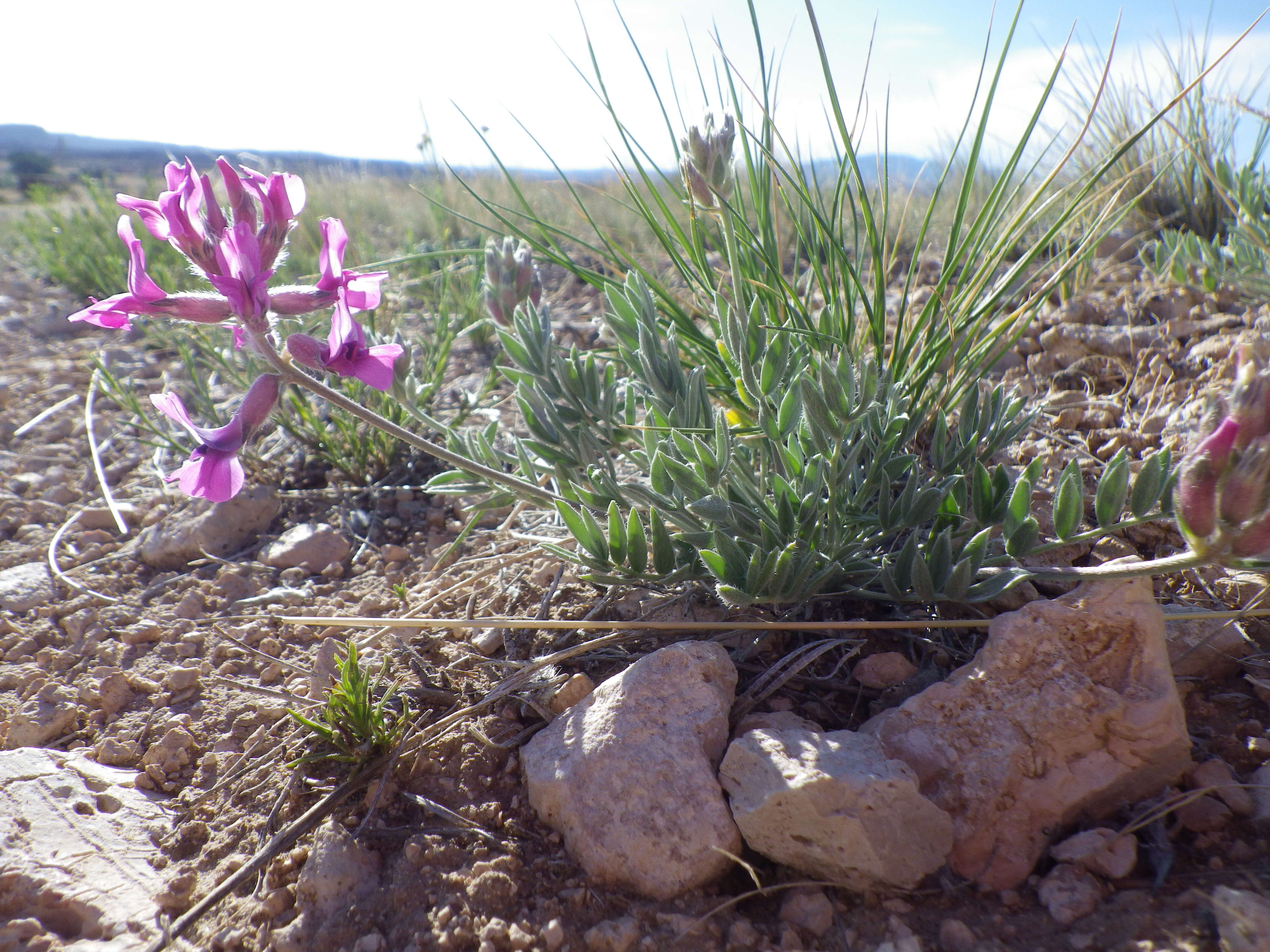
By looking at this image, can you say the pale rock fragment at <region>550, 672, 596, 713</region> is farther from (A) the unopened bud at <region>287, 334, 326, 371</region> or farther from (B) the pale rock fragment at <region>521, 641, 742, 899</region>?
(A) the unopened bud at <region>287, 334, 326, 371</region>

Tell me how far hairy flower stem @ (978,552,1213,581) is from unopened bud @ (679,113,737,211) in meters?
1.00

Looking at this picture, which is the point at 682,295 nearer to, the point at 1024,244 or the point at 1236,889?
the point at 1024,244

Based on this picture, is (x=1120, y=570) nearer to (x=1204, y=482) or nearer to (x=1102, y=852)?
(x=1204, y=482)

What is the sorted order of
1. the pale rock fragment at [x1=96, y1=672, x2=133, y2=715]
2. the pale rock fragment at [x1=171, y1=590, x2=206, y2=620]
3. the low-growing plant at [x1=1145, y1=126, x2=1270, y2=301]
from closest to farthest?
the pale rock fragment at [x1=96, y1=672, x2=133, y2=715], the pale rock fragment at [x1=171, y1=590, x2=206, y2=620], the low-growing plant at [x1=1145, y1=126, x2=1270, y2=301]

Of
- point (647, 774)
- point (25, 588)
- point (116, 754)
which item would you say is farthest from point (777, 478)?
point (25, 588)

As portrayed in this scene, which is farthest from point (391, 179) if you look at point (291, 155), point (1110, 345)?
point (1110, 345)

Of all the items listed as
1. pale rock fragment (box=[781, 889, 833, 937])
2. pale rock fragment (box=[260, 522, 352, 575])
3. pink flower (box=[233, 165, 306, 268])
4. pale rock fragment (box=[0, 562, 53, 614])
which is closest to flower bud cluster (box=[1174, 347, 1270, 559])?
pale rock fragment (box=[781, 889, 833, 937])

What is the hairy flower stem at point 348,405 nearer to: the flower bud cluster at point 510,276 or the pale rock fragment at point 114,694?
the flower bud cluster at point 510,276

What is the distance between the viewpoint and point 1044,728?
134cm

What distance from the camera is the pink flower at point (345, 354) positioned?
4.87 feet

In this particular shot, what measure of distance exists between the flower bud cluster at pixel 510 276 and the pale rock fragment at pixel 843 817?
146 cm

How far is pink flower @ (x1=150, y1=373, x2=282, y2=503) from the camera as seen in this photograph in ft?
4.71

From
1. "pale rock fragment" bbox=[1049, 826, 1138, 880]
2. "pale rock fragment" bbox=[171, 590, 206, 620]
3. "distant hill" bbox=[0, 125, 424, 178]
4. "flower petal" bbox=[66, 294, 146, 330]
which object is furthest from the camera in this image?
"distant hill" bbox=[0, 125, 424, 178]

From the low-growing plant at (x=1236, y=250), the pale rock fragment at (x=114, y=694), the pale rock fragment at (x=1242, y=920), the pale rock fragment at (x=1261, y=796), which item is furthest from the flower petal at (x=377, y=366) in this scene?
the low-growing plant at (x=1236, y=250)
